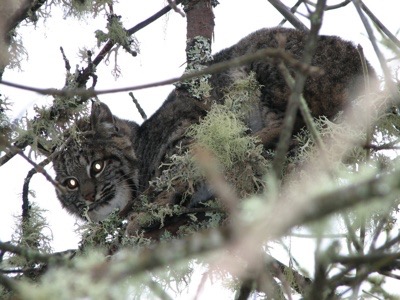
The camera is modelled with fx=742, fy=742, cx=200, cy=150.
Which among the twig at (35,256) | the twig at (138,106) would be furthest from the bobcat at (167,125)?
the twig at (35,256)

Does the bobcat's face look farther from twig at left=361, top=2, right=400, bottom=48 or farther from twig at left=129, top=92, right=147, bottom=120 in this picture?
twig at left=361, top=2, right=400, bottom=48

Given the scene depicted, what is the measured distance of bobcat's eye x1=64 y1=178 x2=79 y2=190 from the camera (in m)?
5.32

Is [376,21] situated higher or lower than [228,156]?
lower

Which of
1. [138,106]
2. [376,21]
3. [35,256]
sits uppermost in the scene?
[138,106]

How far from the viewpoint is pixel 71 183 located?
533 centimetres

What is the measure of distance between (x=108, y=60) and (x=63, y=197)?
205cm

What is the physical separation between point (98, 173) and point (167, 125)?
2.09 feet

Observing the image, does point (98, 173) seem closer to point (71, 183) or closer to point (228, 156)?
point (71, 183)

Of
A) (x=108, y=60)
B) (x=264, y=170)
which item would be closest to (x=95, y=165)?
(x=108, y=60)

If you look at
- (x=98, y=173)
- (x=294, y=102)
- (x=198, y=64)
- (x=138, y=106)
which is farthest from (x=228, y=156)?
(x=98, y=173)

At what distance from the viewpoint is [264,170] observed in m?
3.51

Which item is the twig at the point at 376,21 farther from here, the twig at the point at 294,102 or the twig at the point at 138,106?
the twig at the point at 138,106

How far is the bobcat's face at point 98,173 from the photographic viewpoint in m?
5.21

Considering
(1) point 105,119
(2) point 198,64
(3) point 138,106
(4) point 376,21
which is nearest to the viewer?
(4) point 376,21
